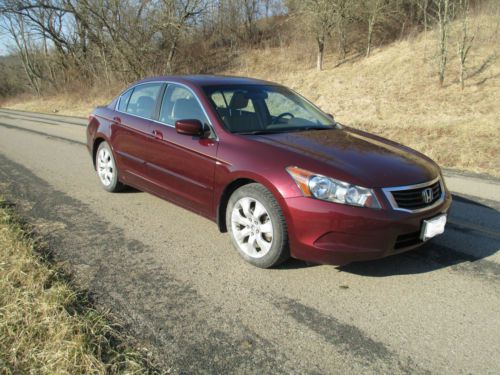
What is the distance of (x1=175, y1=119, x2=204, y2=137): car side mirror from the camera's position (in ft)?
13.2

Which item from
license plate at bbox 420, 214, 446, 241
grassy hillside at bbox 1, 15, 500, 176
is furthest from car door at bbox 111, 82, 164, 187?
grassy hillside at bbox 1, 15, 500, 176

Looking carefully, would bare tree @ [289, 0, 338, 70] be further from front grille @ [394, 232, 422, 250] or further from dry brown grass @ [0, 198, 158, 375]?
dry brown grass @ [0, 198, 158, 375]

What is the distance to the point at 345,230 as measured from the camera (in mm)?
3125

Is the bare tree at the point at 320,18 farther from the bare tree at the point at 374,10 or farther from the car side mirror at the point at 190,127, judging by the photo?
the car side mirror at the point at 190,127

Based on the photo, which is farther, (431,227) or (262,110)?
(262,110)

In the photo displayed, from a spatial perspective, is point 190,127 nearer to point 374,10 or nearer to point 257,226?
point 257,226

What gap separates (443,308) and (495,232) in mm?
1975

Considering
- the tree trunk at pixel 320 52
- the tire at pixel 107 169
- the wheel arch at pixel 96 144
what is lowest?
the tire at pixel 107 169

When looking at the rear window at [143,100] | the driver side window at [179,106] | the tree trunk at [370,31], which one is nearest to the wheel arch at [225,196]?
the driver side window at [179,106]

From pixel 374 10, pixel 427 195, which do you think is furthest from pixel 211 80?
pixel 374 10

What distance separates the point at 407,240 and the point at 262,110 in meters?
2.03

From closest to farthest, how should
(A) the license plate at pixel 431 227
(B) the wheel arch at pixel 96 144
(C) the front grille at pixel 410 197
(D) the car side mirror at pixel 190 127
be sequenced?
1. (C) the front grille at pixel 410 197
2. (A) the license plate at pixel 431 227
3. (D) the car side mirror at pixel 190 127
4. (B) the wheel arch at pixel 96 144

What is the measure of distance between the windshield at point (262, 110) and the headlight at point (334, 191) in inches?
39.8

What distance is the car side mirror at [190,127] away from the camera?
13.2 feet
